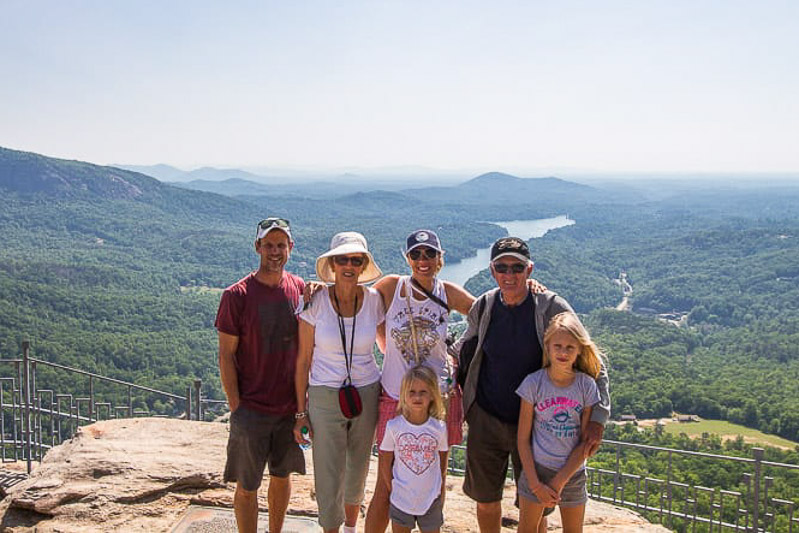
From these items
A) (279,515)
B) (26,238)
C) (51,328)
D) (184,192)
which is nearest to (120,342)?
(51,328)

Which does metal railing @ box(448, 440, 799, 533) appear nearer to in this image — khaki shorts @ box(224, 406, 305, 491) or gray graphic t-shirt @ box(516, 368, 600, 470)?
gray graphic t-shirt @ box(516, 368, 600, 470)

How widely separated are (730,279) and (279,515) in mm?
111712

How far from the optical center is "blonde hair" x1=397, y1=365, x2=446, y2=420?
3.39 meters

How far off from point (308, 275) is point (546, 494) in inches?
3714

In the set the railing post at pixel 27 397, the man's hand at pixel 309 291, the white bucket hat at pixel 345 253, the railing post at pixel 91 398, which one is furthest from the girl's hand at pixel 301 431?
the railing post at pixel 27 397

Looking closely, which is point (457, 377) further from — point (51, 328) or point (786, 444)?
point (51, 328)

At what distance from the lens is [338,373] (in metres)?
3.54

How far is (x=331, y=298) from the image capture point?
3.57 meters

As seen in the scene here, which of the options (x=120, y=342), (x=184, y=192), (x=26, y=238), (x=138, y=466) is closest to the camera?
(x=138, y=466)

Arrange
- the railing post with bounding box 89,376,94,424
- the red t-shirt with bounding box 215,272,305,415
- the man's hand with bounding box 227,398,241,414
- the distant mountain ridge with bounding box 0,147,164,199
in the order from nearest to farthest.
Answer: the red t-shirt with bounding box 215,272,305,415 → the man's hand with bounding box 227,398,241,414 → the railing post with bounding box 89,376,94,424 → the distant mountain ridge with bounding box 0,147,164,199

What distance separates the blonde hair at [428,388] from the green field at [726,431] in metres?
29.8

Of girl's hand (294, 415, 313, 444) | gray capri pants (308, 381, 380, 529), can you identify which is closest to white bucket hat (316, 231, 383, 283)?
gray capri pants (308, 381, 380, 529)

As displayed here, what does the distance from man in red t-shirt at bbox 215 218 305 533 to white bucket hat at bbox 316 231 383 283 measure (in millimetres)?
228

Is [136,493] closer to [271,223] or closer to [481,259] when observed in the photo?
[271,223]
